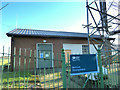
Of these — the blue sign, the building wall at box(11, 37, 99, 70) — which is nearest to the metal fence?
the blue sign

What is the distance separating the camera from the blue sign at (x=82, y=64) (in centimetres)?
268

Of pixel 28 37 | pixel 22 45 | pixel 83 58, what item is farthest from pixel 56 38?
pixel 83 58

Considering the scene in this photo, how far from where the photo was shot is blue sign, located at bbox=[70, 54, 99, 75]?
268cm

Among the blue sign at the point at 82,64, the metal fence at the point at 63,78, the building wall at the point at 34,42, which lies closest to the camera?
the metal fence at the point at 63,78

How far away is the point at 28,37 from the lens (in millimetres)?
8164

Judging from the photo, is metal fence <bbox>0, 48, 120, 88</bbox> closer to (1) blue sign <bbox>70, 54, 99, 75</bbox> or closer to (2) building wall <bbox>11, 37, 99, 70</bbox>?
(1) blue sign <bbox>70, 54, 99, 75</bbox>

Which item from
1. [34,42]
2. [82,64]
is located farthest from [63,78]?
[34,42]

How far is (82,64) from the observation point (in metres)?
2.78

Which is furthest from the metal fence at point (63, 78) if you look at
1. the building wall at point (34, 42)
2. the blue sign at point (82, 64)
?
the building wall at point (34, 42)

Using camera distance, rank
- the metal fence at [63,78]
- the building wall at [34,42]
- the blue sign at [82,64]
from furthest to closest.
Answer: the building wall at [34,42], the blue sign at [82,64], the metal fence at [63,78]

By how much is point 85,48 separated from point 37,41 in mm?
6046

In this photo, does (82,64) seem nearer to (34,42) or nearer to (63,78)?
(63,78)

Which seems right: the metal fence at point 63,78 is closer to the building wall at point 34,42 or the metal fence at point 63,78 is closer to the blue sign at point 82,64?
the blue sign at point 82,64

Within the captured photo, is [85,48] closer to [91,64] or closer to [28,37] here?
[28,37]
